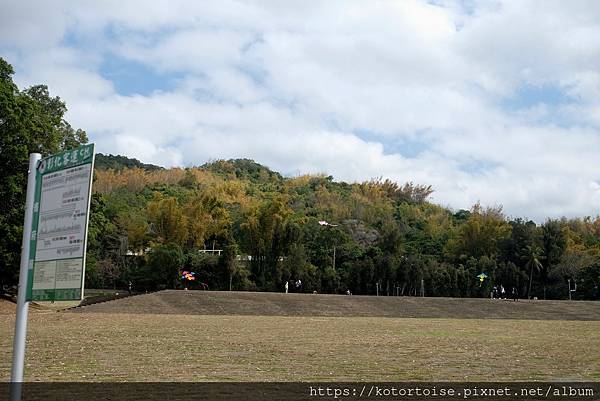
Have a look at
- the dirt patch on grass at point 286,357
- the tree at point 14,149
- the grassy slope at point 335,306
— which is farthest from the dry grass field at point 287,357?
the grassy slope at point 335,306

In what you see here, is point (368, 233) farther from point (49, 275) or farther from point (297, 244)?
point (49, 275)

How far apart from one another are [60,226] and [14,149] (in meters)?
27.6

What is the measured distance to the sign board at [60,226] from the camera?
5289 millimetres

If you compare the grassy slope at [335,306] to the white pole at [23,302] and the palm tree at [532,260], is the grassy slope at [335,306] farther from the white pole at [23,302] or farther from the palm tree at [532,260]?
the palm tree at [532,260]

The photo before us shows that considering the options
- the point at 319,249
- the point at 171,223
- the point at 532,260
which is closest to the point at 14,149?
the point at 171,223

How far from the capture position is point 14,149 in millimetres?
30578

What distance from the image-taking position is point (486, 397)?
891 cm

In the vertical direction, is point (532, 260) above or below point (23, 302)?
above

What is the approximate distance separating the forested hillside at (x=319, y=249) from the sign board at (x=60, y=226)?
114 ft

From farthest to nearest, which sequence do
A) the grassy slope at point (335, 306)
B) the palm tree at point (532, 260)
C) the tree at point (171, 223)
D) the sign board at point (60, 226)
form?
the palm tree at point (532, 260)
the tree at point (171, 223)
the grassy slope at point (335, 306)
the sign board at point (60, 226)

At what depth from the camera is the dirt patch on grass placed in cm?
1071

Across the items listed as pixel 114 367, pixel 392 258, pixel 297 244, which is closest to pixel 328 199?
pixel 392 258

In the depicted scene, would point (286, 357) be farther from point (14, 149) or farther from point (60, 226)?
A: point (14, 149)

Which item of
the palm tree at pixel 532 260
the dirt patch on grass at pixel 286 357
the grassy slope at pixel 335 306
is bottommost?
the dirt patch on grass at pixel 286 357
